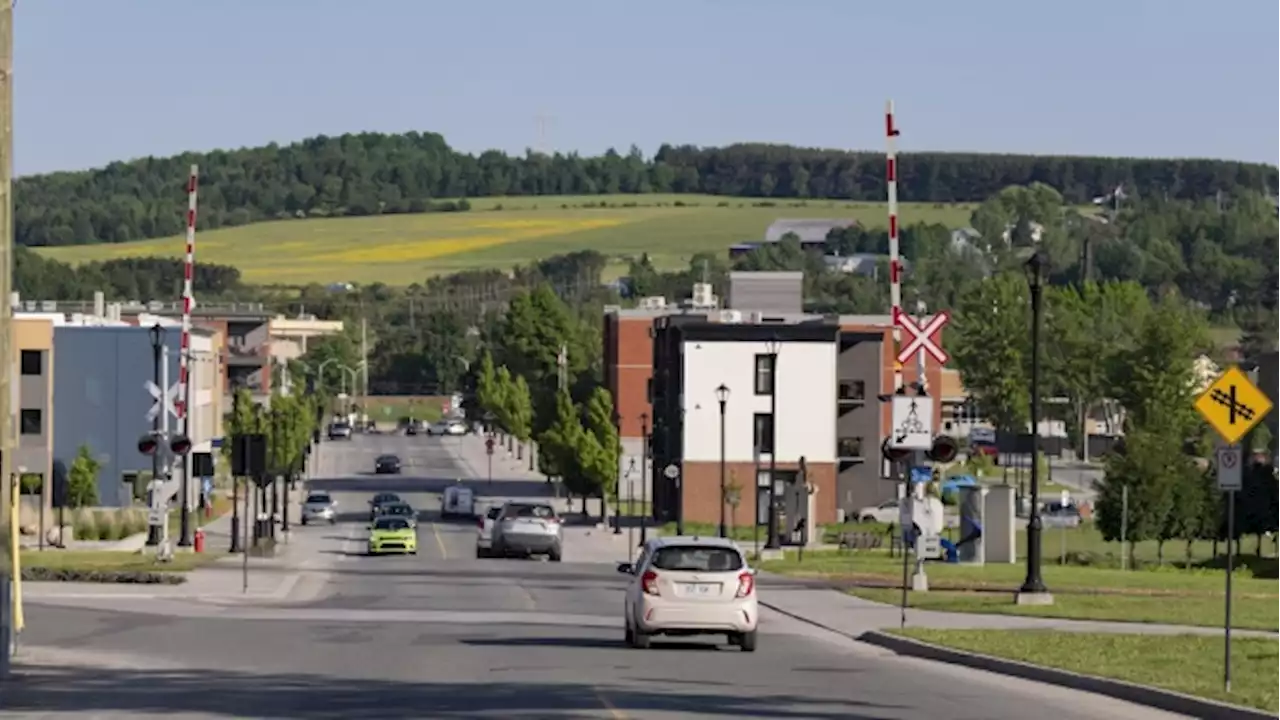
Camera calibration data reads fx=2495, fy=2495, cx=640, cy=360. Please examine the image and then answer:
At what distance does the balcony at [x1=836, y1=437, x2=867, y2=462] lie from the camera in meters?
105

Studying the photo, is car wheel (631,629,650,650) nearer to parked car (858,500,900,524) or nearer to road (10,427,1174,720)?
road (10,427,1174,720)

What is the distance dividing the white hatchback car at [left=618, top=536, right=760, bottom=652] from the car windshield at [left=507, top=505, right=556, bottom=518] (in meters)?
35.8

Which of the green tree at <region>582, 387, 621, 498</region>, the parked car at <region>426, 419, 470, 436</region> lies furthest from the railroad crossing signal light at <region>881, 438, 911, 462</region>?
the parked car at <region>426, 419, 470, 436</region>

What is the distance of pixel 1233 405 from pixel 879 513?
79249 millimetres

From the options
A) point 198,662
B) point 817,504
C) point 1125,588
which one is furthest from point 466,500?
point 198,662

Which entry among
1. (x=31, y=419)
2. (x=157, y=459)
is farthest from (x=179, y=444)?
(x=31, y=419)

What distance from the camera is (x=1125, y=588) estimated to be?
48.3 m

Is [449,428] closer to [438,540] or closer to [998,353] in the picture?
[998,353]

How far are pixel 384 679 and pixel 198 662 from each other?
3761mm

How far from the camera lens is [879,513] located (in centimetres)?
10362

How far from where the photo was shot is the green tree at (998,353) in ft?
460

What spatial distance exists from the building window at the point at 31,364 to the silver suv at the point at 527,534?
131 feet

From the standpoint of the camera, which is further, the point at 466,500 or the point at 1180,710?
the point at 466,500

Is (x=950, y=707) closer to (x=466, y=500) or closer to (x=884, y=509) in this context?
(x=466, y=500)
